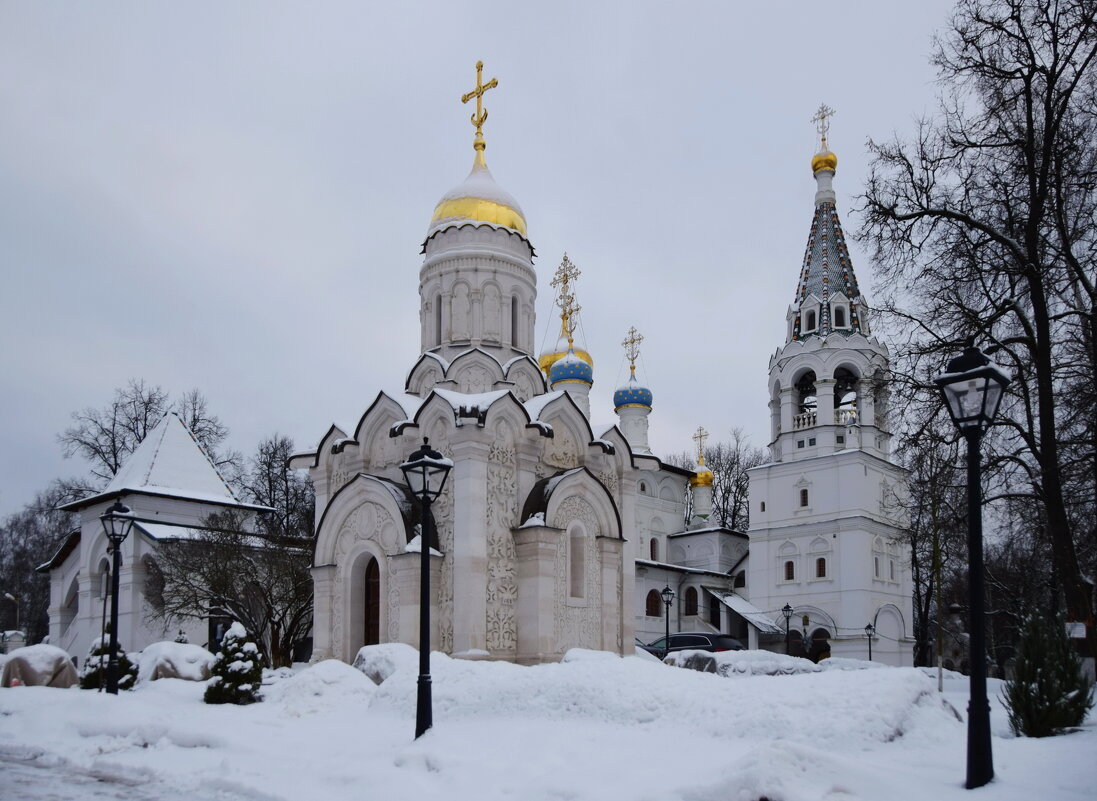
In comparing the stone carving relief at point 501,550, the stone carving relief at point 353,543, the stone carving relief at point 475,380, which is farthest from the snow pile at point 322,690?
the stone carving relief at point 475,380

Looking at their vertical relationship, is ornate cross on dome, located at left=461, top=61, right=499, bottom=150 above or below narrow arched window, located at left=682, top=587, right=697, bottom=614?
above

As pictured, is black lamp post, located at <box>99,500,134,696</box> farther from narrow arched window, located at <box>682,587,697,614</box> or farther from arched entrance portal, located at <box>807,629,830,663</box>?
narrow arched window, located at <box>682,587,697,614</box>

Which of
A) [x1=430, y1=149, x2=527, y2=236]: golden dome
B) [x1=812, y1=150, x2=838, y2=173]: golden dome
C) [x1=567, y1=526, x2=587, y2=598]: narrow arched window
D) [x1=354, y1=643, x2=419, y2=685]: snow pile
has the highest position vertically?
[x1=812, y1=150, x2=838, y2=173]: golden dome

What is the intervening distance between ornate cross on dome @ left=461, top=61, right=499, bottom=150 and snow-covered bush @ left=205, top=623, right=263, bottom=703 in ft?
43.7

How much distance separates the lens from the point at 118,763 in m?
8.63

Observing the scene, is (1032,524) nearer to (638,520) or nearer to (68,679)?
(68,679)

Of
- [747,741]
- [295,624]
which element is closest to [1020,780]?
[747,741]

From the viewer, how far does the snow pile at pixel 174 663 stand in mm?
16203

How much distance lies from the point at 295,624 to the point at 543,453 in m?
9.12

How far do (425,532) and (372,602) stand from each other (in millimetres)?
9711

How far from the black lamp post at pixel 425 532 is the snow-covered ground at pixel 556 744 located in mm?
313

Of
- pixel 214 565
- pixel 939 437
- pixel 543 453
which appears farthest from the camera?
pixel 214 565

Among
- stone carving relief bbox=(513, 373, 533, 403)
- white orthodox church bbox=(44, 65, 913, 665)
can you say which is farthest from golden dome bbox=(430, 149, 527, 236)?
stone carving relief bbox=(513, 373, 533, 403)

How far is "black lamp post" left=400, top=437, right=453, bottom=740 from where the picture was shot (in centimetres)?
920
